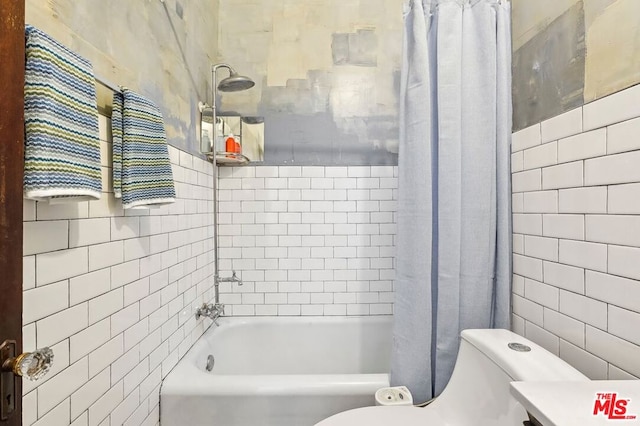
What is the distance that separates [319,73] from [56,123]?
1.69 m

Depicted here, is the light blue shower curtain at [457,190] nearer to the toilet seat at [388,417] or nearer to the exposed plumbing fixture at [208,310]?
the toilet seat at [388,417]

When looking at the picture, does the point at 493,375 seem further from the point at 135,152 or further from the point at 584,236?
the point at 135,152

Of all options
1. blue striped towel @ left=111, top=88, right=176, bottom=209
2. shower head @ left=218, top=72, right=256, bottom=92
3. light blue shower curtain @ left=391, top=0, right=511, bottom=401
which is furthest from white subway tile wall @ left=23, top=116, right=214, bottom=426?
light blue shower curtain @ left=391, top=0, right=511, bottom=401

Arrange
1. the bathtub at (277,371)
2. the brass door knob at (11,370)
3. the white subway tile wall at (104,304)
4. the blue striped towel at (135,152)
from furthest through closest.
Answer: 1. the bathtub at (277,371)
2. the blue striped towel at (135,152)
3. the white subway tile wall at (104,304)
4. the brass door knob at (11,370)

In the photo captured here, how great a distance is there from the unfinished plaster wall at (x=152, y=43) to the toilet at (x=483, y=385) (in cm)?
127

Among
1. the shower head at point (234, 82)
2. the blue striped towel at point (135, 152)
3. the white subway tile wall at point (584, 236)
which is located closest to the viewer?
the white subway tile wall at point (584, 236)

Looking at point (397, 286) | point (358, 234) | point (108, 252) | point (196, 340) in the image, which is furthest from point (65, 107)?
point (358, 234)

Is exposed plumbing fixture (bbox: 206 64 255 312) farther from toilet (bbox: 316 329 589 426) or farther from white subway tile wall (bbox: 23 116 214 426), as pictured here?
toilet (bbox: 316 329 589 426)

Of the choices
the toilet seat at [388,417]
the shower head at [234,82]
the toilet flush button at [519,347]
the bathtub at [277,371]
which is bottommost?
the bathtub at [277,371]

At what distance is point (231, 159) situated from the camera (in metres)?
1.89

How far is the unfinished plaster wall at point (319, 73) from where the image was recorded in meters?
2.04

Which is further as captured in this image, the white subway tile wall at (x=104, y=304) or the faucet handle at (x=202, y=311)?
the faucet handle at (x=202, y=311)

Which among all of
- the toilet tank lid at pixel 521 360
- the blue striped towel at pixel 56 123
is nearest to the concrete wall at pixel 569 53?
the toilet tank lid at pixel 521 360

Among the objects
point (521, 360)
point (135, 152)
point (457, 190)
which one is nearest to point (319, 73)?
point (457, 190)
